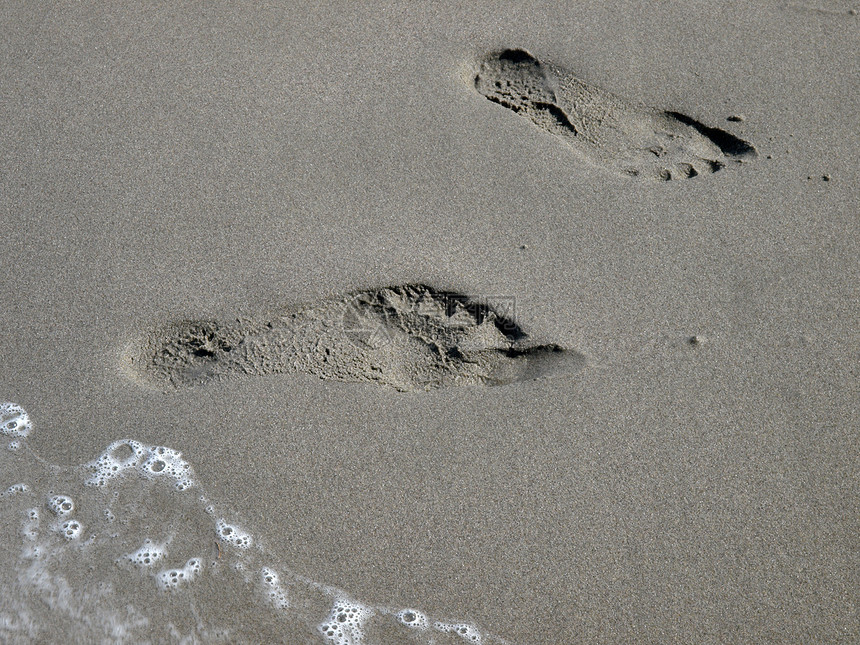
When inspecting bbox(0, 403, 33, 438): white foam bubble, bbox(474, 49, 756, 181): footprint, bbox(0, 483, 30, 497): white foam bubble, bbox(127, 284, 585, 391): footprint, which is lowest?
bbox(0, 483, 30, 497): white foam bubble

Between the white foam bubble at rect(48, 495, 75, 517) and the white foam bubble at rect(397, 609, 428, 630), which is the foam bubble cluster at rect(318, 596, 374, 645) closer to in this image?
the white foam bubble at rect(397, 609, 428, 630)

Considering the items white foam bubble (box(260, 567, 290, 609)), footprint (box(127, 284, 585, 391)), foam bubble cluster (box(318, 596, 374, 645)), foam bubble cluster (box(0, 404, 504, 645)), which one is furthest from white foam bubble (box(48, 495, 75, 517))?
foam bubble cluster (box(318, 596, 374, 645))

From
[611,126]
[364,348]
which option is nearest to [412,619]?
[364,348]

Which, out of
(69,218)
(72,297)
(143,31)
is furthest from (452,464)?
(143,31)

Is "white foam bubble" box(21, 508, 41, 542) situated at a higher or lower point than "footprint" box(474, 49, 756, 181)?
lower

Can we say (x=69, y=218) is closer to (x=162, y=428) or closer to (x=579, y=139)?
(x=162, y=428)

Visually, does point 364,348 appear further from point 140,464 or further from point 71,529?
point 71,529
